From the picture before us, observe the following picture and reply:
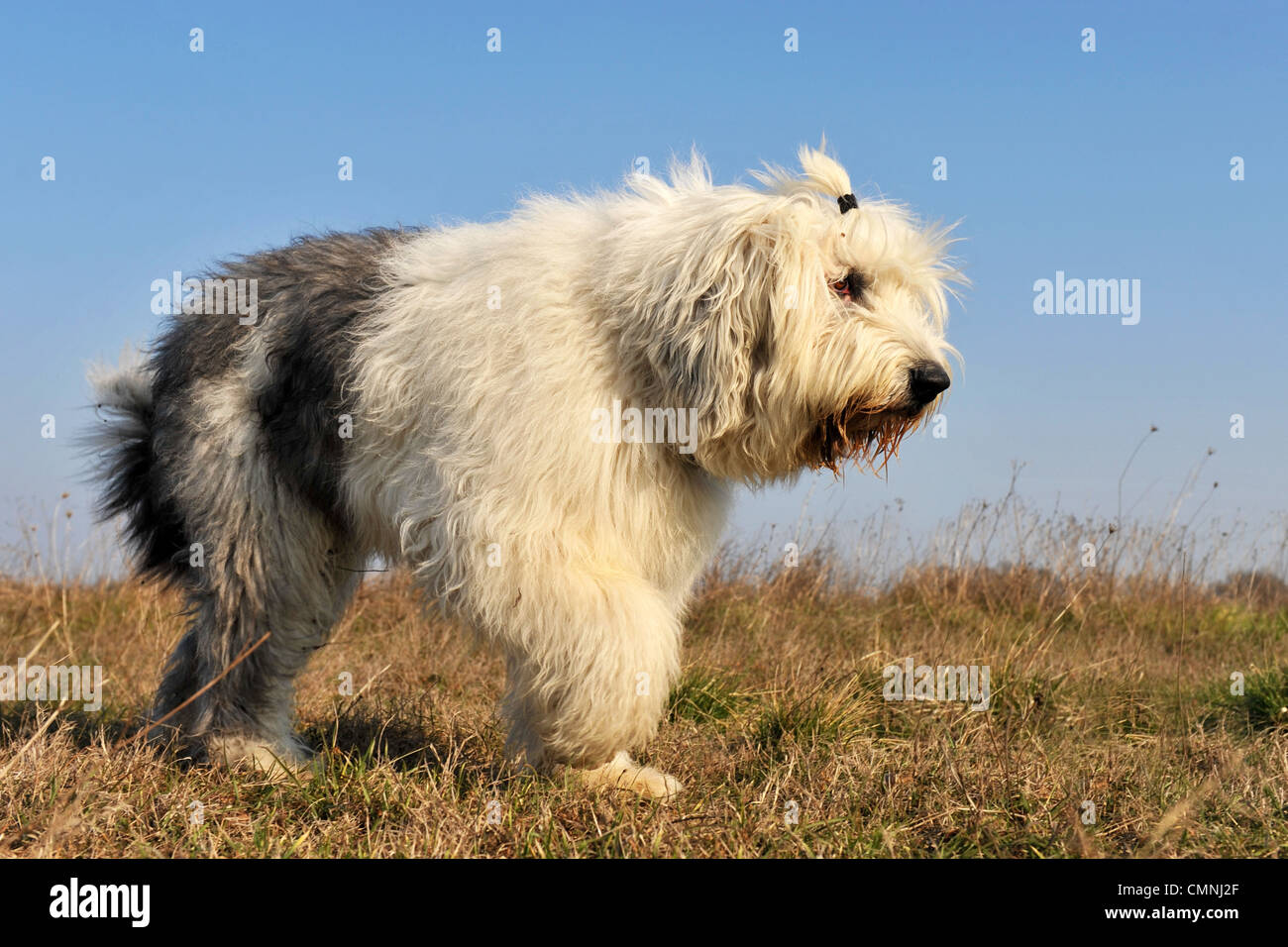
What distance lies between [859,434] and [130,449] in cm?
344

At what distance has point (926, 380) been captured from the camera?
3.96m

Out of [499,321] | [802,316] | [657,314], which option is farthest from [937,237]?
[499,321]

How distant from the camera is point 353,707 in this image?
17.8 ft

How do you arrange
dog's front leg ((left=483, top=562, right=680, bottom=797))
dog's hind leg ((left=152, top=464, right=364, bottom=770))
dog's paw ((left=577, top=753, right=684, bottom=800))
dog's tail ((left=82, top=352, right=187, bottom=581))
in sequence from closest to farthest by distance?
1. dog's front leg ((left=483, top=562, right=680, bottom=797))
2. dog's paw ((left=577, top=753, right=684, bottom=800))
3. dog's hind leg ((left=152, top=464, right=364, bottom=770))
4. dog's tail ((left=82, top=352, right=187, bottom=581))

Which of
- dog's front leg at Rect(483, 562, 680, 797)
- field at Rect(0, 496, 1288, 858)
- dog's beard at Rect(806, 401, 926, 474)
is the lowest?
field at Rect(0, 496, 1288, 858)

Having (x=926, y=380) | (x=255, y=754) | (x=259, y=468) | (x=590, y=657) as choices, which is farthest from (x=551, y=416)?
(x=255, y=754)

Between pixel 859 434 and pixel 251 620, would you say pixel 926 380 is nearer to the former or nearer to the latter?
pixel 859 434

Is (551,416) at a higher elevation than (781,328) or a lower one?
lower

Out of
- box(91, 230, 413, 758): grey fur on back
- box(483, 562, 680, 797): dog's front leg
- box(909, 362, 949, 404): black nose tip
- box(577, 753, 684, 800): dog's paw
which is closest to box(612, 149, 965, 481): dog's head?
box(909, 362, 949, 404): black nose tip

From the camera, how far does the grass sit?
362cm

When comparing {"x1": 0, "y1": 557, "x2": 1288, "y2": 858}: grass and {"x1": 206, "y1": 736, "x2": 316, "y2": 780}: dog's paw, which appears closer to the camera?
{"x1": 0, "y1": 557, "x2": 1288, "y2": 858}: grass

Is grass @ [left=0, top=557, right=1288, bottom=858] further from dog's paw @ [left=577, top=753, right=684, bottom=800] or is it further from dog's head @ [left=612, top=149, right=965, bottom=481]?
dog's head @ [left=612, top=149, right=965, bottom=481]
